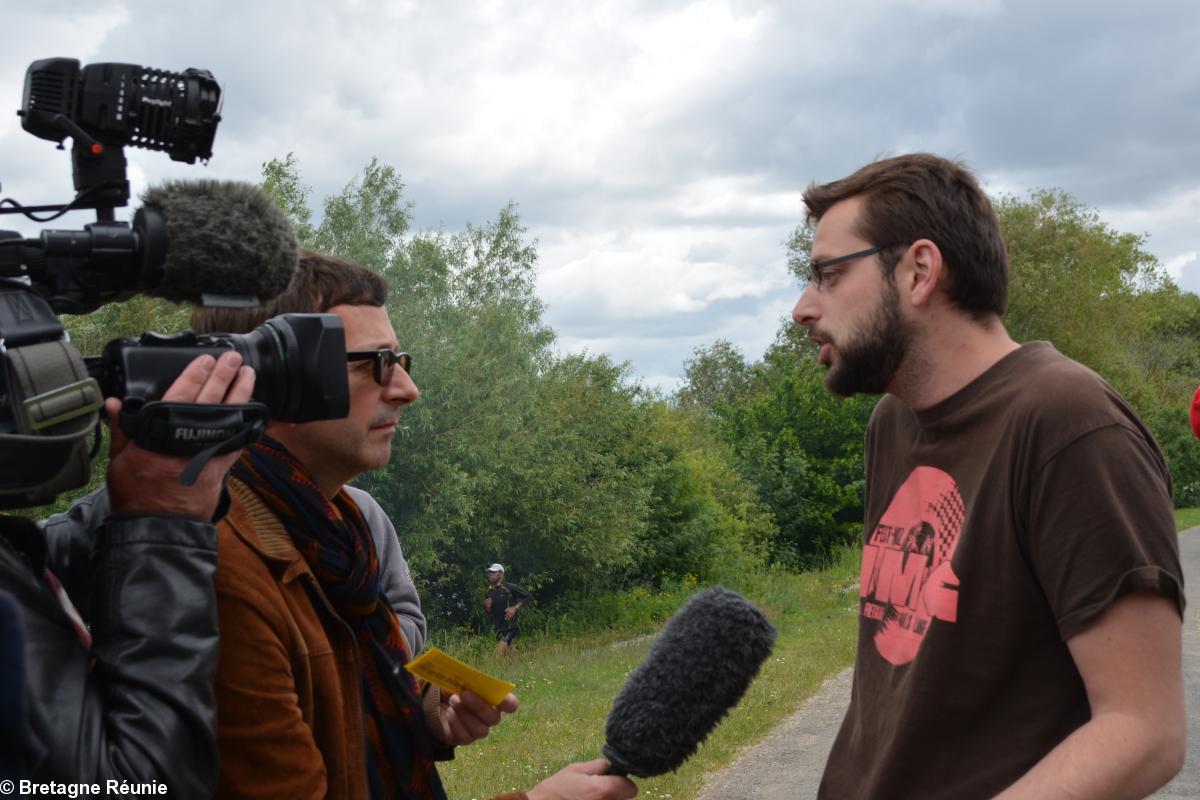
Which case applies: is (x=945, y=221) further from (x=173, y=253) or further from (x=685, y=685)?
(x=173, y=253)

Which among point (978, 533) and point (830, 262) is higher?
point (830, 262)

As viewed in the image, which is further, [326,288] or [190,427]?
[326,288]

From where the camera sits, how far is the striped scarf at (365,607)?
2.19 m

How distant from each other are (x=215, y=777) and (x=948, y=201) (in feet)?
6.26

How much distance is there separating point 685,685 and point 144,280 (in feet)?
4.39

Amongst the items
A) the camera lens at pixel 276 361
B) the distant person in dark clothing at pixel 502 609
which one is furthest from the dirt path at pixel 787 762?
the distant person in dark clothing at pixel 502 609

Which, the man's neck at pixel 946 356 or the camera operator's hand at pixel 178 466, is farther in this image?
the man's neck at pixel 946 356

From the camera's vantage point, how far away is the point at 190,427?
1568 millimetres

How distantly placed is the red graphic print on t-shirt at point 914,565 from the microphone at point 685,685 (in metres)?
0.27

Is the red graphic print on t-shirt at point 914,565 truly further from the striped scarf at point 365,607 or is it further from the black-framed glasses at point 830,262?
the striped scarf at point 365,607

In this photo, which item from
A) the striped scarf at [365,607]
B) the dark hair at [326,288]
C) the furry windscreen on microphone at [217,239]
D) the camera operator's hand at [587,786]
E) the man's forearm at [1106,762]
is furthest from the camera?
the dark hair at [326,288]

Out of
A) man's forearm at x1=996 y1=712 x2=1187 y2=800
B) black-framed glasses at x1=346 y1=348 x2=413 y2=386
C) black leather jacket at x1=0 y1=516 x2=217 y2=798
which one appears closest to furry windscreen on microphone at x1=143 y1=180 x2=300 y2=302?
black leather jacket at x1=0 y1=516 x2=217 y2=798

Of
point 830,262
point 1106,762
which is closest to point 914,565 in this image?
point 1106,762

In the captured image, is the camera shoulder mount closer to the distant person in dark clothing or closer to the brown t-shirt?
the brown t-shirt
